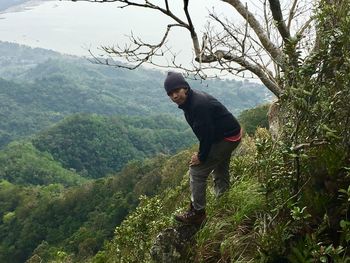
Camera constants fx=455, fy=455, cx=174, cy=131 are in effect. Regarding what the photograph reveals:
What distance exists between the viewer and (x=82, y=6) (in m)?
189

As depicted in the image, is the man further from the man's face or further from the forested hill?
the forested hill

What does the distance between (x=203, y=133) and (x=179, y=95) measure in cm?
33

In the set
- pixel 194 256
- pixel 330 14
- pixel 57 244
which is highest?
pixel 330 14

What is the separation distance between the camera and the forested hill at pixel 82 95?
102750 mm

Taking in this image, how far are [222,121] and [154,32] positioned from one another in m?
87.9

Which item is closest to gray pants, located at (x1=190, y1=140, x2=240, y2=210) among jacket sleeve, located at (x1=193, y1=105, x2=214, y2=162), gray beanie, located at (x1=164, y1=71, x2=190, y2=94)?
jacket sleeve, located at (x1=193, y1=105, x2=214, y2=162)

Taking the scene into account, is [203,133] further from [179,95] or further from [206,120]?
[179,95]

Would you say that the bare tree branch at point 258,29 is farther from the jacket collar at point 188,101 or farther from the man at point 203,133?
the jacket collar at point 188,101

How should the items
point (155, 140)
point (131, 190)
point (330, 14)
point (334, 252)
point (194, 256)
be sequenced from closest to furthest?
point (334, 252)
point (330, 14)
point (194, 256)
point (131, 190)
point (155, 140)

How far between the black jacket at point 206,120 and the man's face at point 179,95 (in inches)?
1.2

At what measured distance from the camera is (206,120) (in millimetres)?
3303

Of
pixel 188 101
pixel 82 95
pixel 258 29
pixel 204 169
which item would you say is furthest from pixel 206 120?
pixel 82 95

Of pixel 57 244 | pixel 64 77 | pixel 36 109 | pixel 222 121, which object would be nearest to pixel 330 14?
pixel 222 121

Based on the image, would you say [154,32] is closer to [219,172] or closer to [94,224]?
[94,224]
